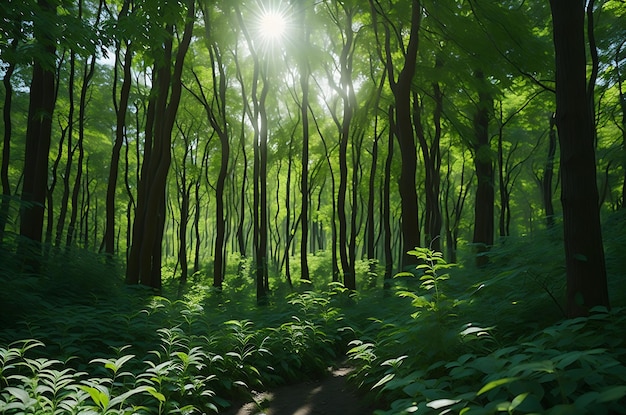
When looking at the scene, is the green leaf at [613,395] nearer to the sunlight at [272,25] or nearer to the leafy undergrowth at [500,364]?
the leafy undergrowth at [500,364]

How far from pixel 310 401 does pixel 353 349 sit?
35.8 inches

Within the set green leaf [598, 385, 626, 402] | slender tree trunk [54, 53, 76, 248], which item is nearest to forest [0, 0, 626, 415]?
green leaf [598, 385, 626, 402]

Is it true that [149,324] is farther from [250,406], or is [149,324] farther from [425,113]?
[425,113]

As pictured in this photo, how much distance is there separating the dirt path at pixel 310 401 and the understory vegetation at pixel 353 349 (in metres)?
0.22

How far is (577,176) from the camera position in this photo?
352 cm

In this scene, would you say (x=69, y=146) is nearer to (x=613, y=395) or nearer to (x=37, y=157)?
(x=37, y=157)

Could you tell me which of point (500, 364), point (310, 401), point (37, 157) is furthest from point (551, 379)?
point (37, 157)

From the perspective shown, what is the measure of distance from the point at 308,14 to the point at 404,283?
11.2 meters

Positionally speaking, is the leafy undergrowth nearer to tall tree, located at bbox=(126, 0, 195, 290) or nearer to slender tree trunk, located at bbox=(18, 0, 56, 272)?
tall tree, located at bbox=(126, 0, 195, 290)

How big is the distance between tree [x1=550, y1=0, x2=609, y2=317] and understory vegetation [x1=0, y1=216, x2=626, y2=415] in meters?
0.27

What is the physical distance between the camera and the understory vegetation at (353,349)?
8.98 feet

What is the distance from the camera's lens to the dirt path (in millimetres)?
4965

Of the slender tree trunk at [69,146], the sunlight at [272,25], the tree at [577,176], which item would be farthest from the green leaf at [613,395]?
the sunlight at [272,25]

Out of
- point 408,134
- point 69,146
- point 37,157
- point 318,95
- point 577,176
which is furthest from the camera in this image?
point 318,95
